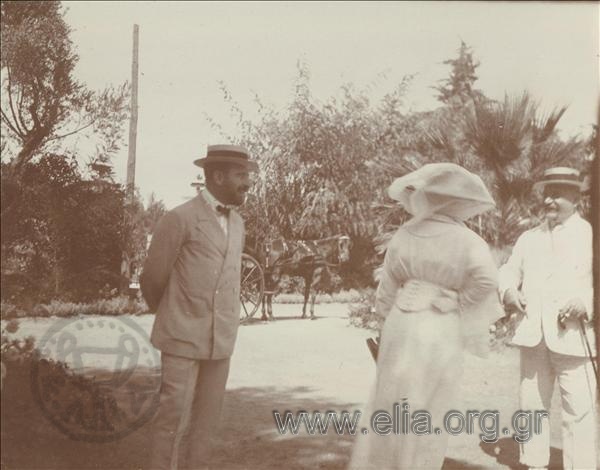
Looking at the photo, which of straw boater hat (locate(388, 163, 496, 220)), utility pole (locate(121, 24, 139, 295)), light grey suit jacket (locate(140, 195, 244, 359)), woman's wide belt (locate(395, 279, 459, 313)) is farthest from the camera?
utility pole (locate(121, 24, 139, 295))

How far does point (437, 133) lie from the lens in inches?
166

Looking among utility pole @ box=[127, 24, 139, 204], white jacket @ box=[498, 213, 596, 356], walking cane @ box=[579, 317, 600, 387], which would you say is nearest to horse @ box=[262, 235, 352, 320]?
utility pole @ box=[127, 24, 139, 204]

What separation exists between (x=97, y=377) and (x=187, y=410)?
582 millimetres

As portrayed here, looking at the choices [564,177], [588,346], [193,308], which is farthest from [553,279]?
[193,308]

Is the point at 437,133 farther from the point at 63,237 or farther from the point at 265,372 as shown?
the point at 63,237

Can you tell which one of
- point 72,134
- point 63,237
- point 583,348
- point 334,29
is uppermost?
point 334,29

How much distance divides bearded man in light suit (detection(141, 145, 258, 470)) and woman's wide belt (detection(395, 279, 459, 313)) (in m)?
0.85

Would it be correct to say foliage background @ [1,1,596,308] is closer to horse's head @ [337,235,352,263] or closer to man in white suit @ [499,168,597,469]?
horse's head @ [337,235,352,263]

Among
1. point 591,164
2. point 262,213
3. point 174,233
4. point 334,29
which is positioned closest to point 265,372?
point 262,213

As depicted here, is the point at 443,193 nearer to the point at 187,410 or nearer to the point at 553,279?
the point at 553,279

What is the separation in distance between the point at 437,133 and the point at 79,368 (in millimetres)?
2474

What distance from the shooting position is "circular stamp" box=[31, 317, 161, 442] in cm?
338

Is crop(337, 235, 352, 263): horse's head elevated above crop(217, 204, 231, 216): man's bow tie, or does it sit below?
below

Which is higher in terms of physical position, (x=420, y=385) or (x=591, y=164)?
(x=591, y=164)
